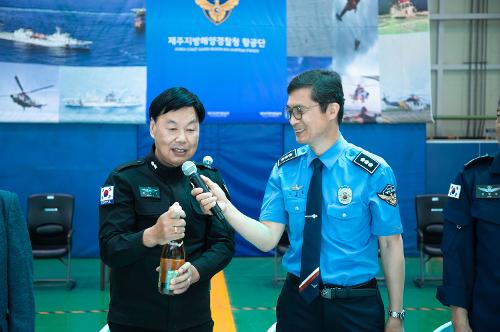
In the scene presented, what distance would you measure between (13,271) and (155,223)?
0.55 meters

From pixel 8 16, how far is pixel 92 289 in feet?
14.4

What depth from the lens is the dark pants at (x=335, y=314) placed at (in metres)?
2.29

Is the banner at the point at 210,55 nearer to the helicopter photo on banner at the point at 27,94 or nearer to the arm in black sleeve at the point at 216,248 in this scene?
the helicopter photo on banner at the point at 27,94

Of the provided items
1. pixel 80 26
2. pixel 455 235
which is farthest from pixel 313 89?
pixel 80 26

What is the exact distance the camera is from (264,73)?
8.81m

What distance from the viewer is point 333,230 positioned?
7.80ft

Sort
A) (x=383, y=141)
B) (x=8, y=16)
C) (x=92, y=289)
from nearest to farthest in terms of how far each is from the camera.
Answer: (x=92, y=289) → (x=8, y=16) → (x=383, y=141)

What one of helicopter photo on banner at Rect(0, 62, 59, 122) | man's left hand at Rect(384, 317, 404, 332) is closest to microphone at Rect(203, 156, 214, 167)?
man's left hand at Rect(384, 317, 404, 332)

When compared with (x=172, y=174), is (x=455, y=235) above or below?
below

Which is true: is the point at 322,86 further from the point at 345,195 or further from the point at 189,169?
the point at 189,169

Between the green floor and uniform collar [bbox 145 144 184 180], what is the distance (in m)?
3.34

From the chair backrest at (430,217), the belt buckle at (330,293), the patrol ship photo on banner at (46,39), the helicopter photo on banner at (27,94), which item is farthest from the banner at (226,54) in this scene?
the belt buckle at (330,293)

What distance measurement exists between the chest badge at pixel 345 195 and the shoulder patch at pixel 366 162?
11 cm

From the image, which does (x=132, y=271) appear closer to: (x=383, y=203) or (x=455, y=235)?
(x=383, y=203)
